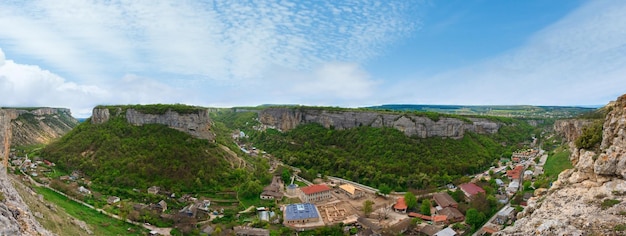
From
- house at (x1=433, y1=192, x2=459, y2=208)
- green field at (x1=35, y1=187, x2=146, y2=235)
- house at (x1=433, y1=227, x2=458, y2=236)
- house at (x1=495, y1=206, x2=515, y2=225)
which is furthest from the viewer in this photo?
house at (x1=433, y1=192, x2=459, y2=208)

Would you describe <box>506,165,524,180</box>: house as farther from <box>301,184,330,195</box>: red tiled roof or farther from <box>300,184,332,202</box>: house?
<box>301,184,330,195</box>: red tiled roof

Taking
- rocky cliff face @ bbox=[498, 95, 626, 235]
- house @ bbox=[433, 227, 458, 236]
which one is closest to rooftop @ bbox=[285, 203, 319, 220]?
house @ bbox=[433, 227, 458, 236]

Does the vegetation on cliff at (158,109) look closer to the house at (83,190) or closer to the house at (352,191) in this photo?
the house at (83,190)

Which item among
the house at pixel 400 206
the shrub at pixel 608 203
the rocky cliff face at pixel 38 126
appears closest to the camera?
the shrub at pixel 608 203

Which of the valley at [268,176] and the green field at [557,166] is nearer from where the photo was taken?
the valley at [268,176]

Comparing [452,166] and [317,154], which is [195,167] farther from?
[452,166]

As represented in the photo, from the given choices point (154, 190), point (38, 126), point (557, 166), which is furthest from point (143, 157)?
point (38, 126)

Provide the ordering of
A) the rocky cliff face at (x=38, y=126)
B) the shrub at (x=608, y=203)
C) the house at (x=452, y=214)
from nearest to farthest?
the shrub at (x=608, y=203) → the house at (x=452, y=214) → the rocky cliff face at (x=38, y=126)

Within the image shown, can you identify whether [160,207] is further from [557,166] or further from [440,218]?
[557,166]

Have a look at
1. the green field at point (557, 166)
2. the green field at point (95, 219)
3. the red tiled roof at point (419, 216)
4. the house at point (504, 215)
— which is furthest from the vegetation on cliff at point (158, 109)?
the green field at point (557, 166)
